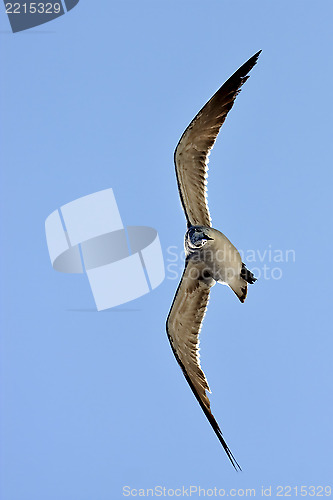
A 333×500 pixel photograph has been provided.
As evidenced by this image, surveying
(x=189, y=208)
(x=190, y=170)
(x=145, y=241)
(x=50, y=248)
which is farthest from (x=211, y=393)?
(x=50, y=248)

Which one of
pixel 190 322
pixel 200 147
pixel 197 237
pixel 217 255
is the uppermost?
pixel 200 147

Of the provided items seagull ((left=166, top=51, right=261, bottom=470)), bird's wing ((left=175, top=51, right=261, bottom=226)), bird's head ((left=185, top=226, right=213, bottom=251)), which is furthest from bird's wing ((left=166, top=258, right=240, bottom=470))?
bird's wing ((left=175, top=51, right=261, bottom=226))

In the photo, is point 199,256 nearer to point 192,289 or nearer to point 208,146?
point 192,289

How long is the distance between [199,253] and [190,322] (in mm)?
1850

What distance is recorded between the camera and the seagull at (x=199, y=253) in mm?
12867

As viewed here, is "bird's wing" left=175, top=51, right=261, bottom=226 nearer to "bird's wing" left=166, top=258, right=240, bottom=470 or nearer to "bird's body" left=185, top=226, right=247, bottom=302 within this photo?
"bird's body" left=185, top=226, right=247, bottom=302

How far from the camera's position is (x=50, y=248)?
62.4ft

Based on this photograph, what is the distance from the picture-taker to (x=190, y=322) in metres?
13.9

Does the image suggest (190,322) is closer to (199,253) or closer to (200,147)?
(199,253)

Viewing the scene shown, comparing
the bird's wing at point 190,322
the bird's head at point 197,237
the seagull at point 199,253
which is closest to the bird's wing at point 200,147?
the seagull at point 199,253

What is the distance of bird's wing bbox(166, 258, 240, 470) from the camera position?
44.1 ft

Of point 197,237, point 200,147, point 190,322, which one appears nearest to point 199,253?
point 197,237

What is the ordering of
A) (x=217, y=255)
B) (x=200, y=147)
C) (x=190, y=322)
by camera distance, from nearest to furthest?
(x=217, y=255), (x=200, y=147), (x=190, y=322)

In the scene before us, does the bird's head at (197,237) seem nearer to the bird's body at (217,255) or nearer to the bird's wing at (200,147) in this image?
the bird's body at (217,255)
